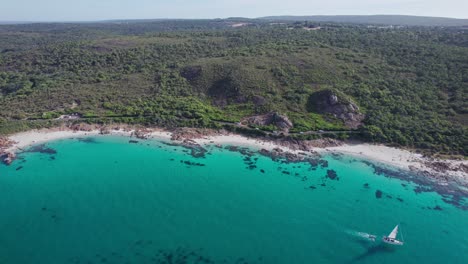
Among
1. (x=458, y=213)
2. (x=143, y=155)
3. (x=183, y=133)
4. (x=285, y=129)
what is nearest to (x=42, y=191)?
(x=143, y=155)

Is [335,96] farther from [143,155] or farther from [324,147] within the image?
[143,155]

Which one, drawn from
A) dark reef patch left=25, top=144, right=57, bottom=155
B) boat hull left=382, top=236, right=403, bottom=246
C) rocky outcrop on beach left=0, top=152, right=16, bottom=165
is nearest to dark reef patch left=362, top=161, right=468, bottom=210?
boat hull left=382, top=236, right=403, bottom=246

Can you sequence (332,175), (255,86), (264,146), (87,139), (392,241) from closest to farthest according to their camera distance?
(392,241)
(332,175)
(264,146)
(87,139)
(255,86)

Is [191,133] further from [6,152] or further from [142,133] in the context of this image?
[6,152]

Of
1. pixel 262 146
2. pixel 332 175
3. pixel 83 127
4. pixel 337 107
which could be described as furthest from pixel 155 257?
pixel 337 107

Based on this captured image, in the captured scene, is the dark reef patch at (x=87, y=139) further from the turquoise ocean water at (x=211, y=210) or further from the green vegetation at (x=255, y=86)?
the green vegetation at (x=255, y=86)

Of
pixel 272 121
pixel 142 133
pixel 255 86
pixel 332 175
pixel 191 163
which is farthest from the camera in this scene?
pixel 255 86
